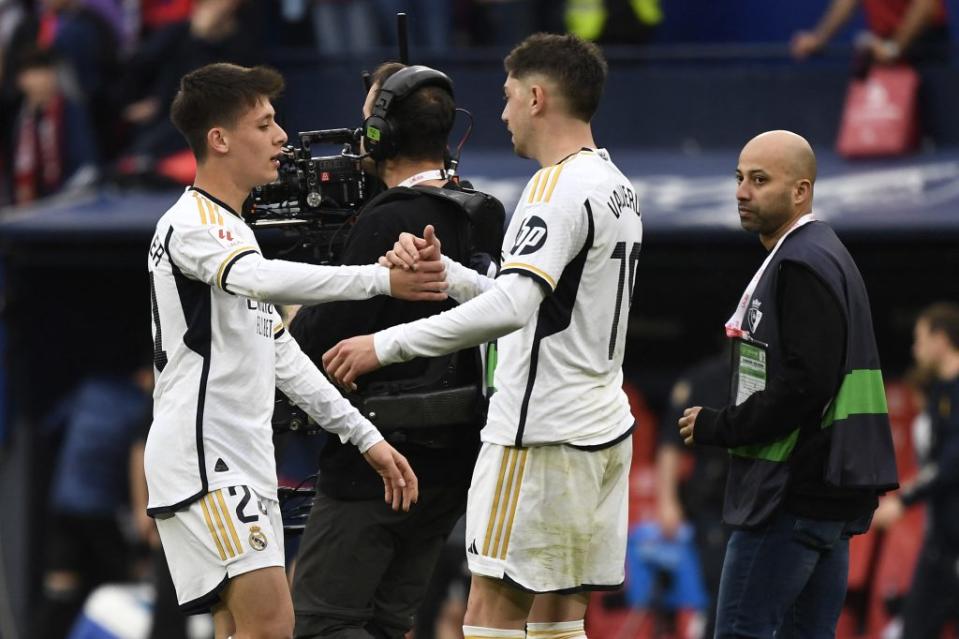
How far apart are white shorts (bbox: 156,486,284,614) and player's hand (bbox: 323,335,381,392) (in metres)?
0.40

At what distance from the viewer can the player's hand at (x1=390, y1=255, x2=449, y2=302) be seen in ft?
16.6

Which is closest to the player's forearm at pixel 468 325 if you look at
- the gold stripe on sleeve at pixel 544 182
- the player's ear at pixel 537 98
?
the gold stripe on sleeve at pixel 544 182

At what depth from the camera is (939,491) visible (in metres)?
9.18

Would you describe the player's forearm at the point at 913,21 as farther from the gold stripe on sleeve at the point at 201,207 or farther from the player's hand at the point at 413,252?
the gold stripe on sleeve at the point at 201,207

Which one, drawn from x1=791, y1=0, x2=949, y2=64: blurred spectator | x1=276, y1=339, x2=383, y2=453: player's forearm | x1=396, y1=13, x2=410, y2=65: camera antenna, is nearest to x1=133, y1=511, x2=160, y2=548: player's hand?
x1=791, y1=0, x2=949, y2=64: blurred spectator

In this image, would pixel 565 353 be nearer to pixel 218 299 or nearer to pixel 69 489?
pixel 218 299

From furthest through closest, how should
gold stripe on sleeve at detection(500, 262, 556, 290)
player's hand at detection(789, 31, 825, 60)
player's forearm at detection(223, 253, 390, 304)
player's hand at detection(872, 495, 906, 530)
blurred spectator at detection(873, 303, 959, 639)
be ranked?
player's hand at detection(789, 31, 825, 60) → player's hand at detection(872, 495, 906, 530) → blurred spectator at detection(873, 303, 959, 639) → gold stripe on sleeve at detection(500, 262, 556, 290) → player's forearm at detection(223, 253, 390, 304)

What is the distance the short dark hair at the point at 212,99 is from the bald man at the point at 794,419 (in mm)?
1394

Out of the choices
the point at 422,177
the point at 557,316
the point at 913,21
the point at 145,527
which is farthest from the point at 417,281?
the point at 145,527

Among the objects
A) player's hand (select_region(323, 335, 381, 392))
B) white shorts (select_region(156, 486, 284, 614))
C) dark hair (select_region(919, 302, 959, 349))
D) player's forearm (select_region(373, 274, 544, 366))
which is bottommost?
dark hair (select_region(919, 302, 959, 349))

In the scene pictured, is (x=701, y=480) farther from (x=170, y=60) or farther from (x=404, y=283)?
(x=404, y=283)

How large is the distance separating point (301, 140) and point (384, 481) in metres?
1.04

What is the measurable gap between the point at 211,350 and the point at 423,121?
0.99m

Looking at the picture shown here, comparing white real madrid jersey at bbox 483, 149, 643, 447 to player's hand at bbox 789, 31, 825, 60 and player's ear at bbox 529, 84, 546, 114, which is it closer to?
player's ear at bbox 529, 84, 546, 114
